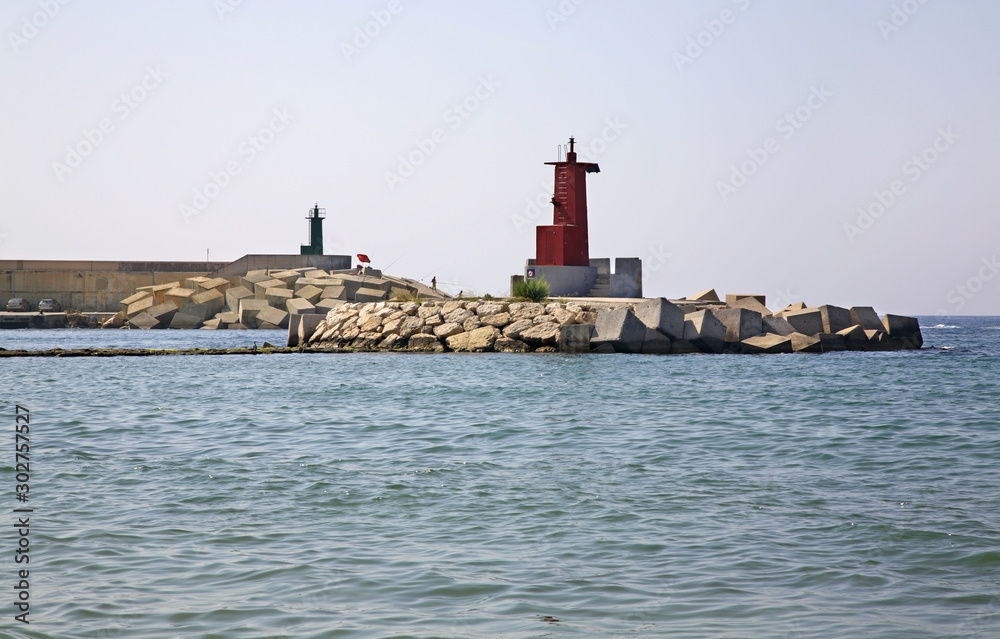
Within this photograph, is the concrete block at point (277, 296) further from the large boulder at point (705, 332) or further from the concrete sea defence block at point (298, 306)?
the large boulder at point (705, 332)

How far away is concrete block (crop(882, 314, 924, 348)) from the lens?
28062mm

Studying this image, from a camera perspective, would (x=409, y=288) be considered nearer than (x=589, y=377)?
No

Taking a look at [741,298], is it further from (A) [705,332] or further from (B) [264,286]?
(B) [264,286]

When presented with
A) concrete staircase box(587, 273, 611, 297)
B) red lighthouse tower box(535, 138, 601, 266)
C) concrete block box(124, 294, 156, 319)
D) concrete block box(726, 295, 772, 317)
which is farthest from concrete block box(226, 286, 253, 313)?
concrete block box(726, 295, 772, 317)

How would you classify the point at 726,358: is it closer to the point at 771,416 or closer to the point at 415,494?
the point at 771,416

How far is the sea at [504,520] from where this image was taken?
4.47 metres

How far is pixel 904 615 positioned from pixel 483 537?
2435 millimetres

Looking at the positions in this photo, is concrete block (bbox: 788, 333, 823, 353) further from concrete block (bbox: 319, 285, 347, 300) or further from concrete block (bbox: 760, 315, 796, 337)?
concrete block (bbox: 319, 285, 347, 300)

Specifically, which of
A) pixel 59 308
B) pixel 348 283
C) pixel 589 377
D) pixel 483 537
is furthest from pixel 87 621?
pixel 59 308

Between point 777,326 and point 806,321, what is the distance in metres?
1.15

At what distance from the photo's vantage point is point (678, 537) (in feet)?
18.8

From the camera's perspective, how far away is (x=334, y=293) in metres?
41.7

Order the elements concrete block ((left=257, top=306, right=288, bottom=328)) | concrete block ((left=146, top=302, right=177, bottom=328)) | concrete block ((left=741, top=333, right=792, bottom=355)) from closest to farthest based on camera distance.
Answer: concrete block ((left=741, top=333, right=792, bottom=355)) → concrete block ((left=257, top=306, right=288, bottom=328)) → concrete block ((left=146, top=302, right=177, bottom=328))

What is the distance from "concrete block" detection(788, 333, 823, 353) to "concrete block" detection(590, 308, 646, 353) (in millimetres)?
4887
